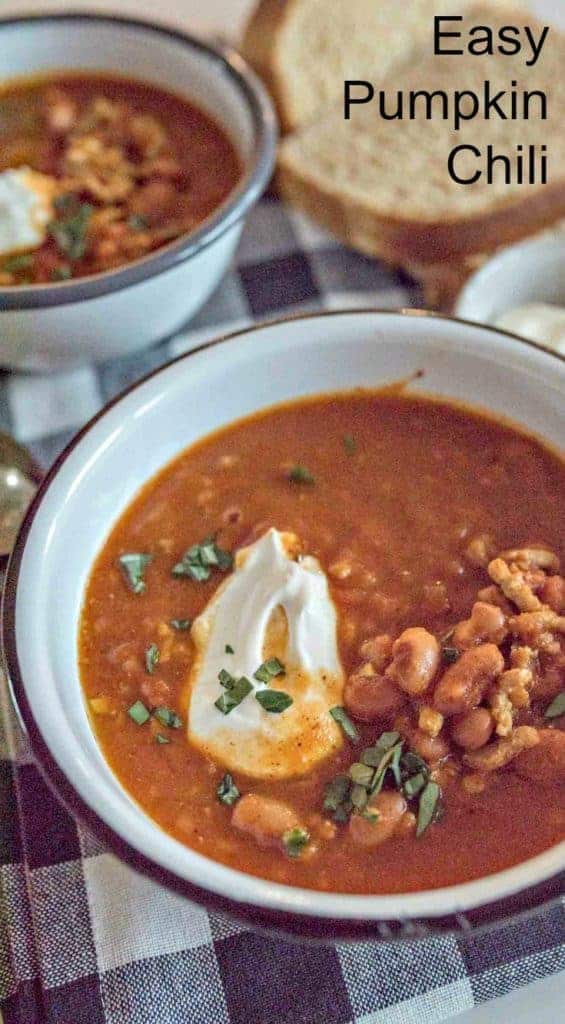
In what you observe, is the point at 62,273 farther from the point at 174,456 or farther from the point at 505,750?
the point at 505,750

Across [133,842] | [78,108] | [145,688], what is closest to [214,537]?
[145,688]

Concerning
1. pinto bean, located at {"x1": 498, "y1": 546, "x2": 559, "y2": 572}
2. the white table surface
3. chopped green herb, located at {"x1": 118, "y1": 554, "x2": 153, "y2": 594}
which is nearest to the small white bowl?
pinto bean, located at {"x1": 498, "y1": 546, "x2": 559, "y2": 572}

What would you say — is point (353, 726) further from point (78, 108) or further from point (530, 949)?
point (78, 108)

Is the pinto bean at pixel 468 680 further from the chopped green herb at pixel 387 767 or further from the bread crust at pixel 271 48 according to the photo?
the bread crust at pixel 271 48

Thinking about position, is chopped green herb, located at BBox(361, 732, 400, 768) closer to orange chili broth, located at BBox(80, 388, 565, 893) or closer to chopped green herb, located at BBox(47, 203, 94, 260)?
orange chili broth, located at BBox(80, 388, 565, 893)

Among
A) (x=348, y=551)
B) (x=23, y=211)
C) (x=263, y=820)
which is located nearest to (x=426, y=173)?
(x=23, y=211)

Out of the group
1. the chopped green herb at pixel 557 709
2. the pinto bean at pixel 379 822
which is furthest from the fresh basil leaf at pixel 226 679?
the chopped green herb at pixel 557 709
